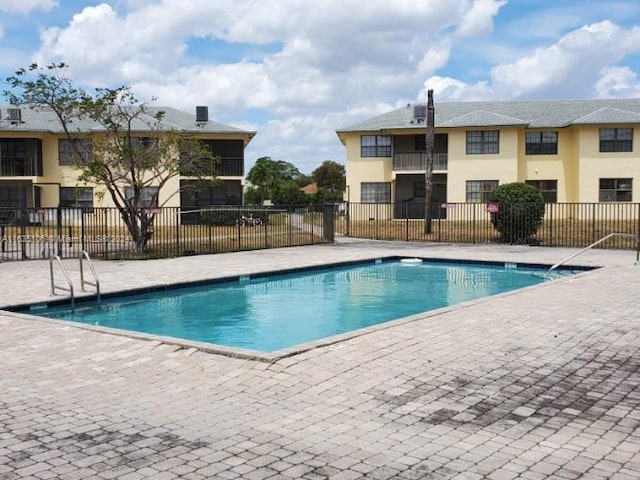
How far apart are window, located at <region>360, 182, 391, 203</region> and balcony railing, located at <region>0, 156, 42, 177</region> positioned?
64.6ft

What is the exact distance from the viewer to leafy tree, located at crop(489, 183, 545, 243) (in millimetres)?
25094

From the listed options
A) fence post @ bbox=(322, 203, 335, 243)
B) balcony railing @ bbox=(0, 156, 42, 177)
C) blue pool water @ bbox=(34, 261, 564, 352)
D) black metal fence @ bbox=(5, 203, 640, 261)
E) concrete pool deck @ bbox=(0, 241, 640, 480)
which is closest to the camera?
concrete pool deck @ bbox=(0, 241, 640, 480)

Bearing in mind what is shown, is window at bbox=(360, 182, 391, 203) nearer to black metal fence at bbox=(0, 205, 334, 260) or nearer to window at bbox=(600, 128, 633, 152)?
window at bbox=(600, 128, 633, 152)

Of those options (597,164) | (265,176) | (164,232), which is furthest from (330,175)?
(164,232)

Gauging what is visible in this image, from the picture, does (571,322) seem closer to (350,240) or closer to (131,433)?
(131,433)

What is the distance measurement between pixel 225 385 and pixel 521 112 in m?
37.3

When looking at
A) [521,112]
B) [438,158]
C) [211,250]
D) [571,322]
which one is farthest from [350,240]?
[571,322]

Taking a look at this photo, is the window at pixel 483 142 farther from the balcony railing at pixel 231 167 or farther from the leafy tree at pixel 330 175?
the leafy tree at pixel 330 175

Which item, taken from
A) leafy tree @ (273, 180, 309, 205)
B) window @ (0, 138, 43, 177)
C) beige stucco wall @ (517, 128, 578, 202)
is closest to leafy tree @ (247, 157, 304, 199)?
leafy tree @ (273, 180, 309, 205)

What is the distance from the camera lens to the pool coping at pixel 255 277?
25.1ft

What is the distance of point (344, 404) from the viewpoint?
5.86 m

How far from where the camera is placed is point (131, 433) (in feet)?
17.0

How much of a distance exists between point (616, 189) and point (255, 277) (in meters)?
26.9

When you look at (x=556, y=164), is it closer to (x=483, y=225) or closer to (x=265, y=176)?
(x=483, y=225)
